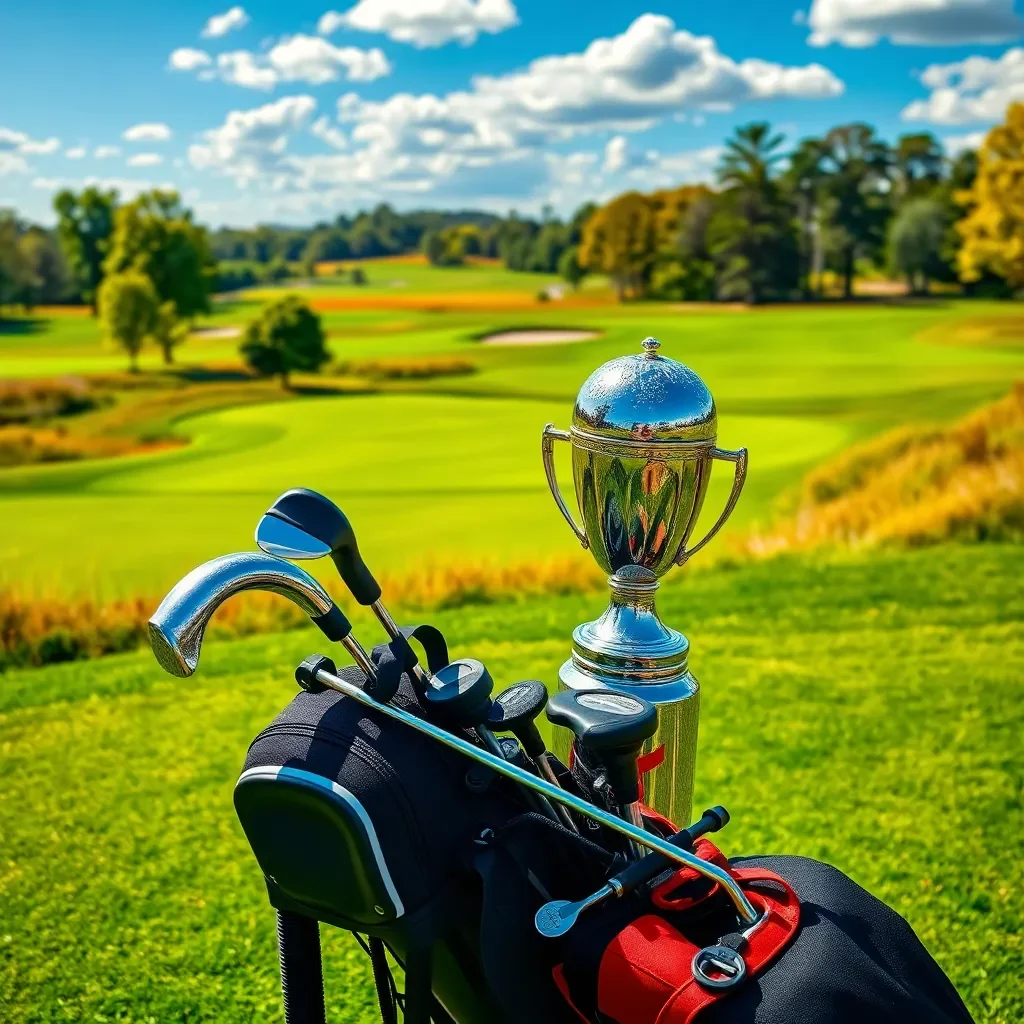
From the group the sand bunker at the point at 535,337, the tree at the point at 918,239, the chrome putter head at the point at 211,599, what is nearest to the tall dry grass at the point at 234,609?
the chrome putter head at the point at 211,599

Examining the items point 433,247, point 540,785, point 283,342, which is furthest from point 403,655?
point 433,247

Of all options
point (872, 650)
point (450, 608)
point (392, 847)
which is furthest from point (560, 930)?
point (450, 608)

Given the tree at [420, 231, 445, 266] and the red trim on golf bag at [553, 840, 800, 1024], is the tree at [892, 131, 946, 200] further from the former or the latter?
the red trim on golf bag at [553, 840, 800, 1024]

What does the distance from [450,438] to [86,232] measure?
1663 cm

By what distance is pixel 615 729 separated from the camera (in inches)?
56.7

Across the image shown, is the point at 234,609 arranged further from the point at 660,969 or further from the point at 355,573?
the point at 660,969

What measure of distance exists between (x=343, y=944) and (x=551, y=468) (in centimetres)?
164

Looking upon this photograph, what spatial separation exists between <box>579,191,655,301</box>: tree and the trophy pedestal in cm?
3334

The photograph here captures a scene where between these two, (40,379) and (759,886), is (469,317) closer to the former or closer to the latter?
(40,379)

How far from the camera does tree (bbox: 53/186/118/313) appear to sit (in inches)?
947

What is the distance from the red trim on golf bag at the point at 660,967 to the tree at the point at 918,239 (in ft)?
108

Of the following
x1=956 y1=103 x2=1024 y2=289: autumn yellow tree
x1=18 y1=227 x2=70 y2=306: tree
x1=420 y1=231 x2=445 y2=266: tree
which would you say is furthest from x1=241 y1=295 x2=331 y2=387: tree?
x1=420 y1=231 x2=445 y2=266: tree

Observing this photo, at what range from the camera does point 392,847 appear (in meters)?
1.35

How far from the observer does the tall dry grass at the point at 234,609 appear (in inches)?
228
